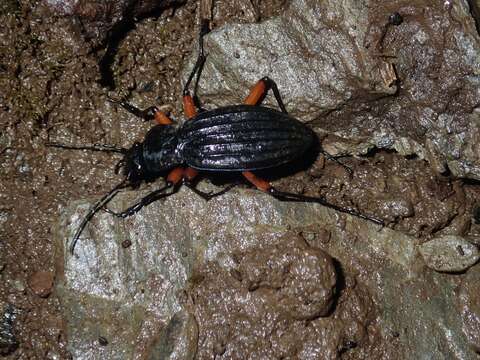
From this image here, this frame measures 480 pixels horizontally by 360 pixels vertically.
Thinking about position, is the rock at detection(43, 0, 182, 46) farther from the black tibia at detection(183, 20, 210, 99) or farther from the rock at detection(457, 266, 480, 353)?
the rock at detection(457, 266, 480, 353)

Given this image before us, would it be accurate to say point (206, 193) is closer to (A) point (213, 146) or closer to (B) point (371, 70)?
(A) point (213, 146)

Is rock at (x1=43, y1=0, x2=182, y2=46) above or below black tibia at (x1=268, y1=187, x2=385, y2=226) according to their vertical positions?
above

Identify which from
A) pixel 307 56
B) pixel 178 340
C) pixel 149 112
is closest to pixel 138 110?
pixel 149 112

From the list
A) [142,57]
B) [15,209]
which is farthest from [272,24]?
[15,209]

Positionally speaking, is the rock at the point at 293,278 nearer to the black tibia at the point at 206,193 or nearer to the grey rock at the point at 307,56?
the black tibia at the point at 206,193

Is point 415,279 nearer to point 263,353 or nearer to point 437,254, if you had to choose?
point 437,254

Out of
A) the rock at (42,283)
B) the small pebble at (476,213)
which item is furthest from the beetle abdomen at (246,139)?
the small pebble at (476,213)

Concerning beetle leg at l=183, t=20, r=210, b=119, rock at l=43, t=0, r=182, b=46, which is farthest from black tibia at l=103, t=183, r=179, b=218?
rock at l=43, t=0, r=182, b=46

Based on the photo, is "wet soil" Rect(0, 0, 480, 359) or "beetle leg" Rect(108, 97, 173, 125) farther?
"beetle leg" Rect(108, 97, 173, 125)

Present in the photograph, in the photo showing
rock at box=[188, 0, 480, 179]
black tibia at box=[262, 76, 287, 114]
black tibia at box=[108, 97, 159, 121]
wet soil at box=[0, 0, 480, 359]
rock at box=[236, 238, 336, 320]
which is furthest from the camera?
black tibia at box=[108, 97, 159, 121]
